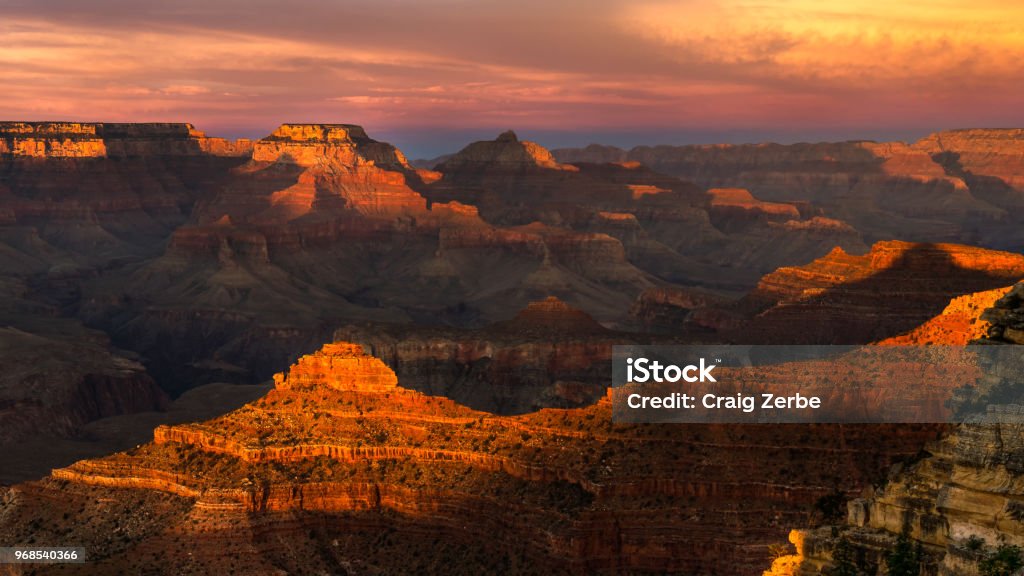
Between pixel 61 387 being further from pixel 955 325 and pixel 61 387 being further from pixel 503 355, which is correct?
pixel 955 325

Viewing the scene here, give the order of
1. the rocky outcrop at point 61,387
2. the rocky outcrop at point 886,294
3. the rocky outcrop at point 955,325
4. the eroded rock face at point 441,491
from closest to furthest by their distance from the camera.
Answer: the eroded rock face at point 441,491, the rocky outcrop at point 955,325, the rocky outcrop at point 886,294, the rocky outcrop at point 61,387

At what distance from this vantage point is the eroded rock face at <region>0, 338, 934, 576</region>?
63812 mm

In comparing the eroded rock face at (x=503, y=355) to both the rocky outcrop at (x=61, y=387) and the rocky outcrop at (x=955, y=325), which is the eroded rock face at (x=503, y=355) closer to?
the rocky outcrop at (x=61, y=387)

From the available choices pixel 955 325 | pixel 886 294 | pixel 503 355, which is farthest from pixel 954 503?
pixel 503 355

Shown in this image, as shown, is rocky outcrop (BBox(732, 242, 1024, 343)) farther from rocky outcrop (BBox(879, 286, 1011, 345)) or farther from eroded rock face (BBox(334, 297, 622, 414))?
rocky outcrop (BBox(879, 286, 1011, 345))

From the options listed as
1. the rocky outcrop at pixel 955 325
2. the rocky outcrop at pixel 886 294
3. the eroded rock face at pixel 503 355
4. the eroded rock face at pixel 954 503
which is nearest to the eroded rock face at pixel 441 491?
the rocky outcrop at pixel 955 325

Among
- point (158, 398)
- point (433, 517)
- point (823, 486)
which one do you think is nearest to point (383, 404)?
point (433, 517)

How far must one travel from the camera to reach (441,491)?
226ft

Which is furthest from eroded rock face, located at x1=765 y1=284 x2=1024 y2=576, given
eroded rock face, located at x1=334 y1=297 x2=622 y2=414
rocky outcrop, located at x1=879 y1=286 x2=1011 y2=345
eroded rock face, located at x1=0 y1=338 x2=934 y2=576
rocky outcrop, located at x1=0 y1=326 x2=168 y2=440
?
rocky outcrop, located at x1=0 y1=326 x2=168 y2=440

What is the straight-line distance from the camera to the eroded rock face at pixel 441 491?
209 ft

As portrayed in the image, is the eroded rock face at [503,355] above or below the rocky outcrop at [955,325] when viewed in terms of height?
below

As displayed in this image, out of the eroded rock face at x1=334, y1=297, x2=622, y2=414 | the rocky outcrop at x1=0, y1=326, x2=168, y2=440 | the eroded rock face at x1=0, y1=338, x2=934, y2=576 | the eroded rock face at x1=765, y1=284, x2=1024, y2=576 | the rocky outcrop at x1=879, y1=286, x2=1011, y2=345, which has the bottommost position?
the rocky outcrop at x1=0, y1=326, x2=168, y2=440

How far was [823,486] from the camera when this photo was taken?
62969mm

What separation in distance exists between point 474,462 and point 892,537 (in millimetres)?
39420
